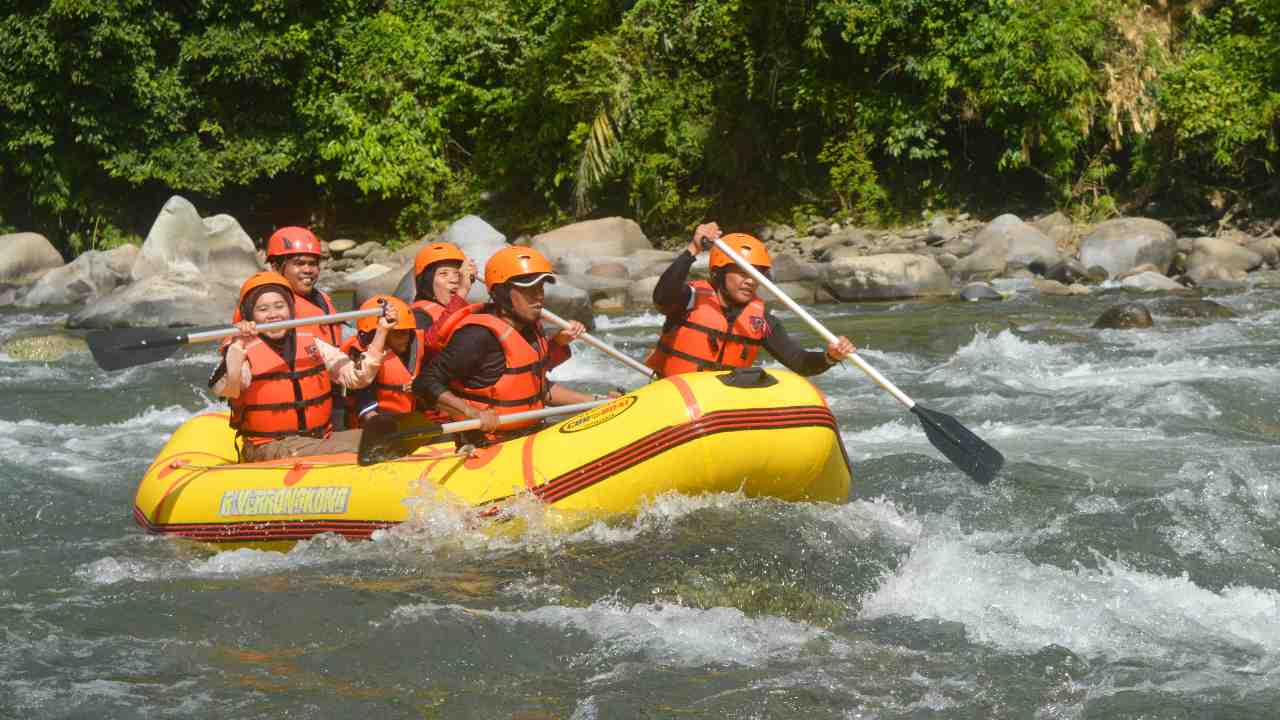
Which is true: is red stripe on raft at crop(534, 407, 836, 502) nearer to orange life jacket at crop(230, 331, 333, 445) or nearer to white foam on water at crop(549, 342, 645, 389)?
orange life jacket at crop(230, 331, 333, 445)

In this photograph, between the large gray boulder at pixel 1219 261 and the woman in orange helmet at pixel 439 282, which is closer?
the woman in orange helmet at pixel 439 282

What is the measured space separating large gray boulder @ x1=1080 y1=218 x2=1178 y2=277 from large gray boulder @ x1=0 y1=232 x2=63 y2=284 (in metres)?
12.9

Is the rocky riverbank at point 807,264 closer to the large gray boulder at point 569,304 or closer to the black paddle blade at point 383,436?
the large gray boulder at point 569,304

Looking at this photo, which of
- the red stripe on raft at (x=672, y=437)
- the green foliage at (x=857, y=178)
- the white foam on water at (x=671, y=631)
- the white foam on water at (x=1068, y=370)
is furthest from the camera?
the green foliage at (x=857, y=178)

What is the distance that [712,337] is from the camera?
19.7ft

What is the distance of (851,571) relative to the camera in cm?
496

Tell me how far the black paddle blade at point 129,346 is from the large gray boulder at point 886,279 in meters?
9.02

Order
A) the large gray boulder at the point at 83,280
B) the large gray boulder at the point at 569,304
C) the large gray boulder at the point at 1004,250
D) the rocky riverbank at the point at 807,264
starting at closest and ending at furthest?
the large gray boulder at the point at 569,304 < the rocky riverbank at the point at 807,264 < the large gray boulder at the point at 1004,250 < the large gray boulder at the point at 83,280

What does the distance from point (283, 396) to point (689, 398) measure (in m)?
1.84

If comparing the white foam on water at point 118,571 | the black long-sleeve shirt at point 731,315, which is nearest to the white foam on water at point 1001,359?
the black long-sleeve shirt at point 731,315

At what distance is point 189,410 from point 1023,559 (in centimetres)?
618

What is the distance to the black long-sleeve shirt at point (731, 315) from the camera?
230 inches

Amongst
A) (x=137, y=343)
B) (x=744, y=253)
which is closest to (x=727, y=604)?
(x=744, y=253)

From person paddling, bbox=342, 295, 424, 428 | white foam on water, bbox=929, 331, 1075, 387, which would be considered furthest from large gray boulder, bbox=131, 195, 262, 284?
person paddling, bbox=342, 295, 424, 428
